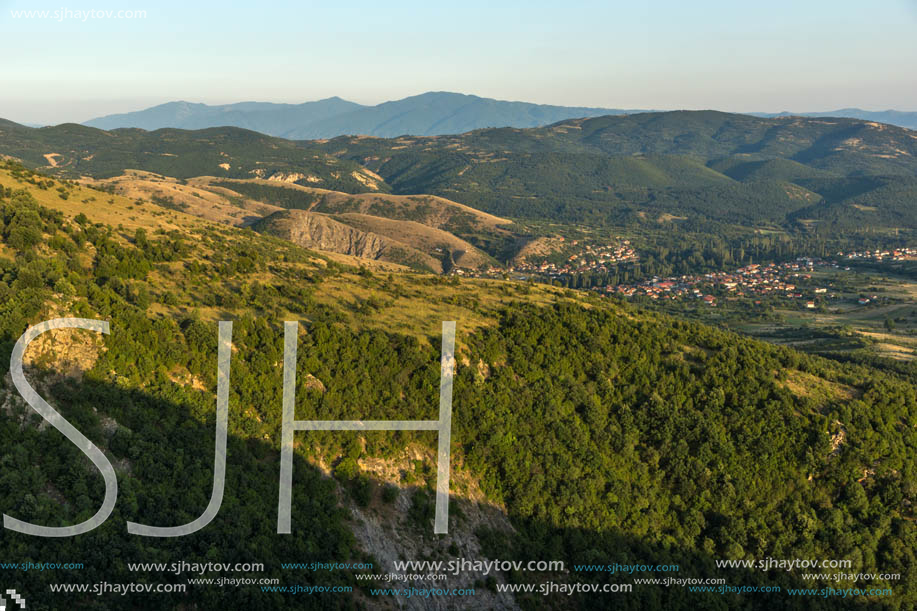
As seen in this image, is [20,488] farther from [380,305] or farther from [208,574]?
[380,305]

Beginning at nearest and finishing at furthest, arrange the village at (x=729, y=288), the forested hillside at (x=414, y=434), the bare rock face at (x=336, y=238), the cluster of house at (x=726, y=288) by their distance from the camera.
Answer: the forested hillside at (x=414, y=434)
the village at (x=729, y=288)
the cluster of house at (x=726, y=288)
the bare rock face at (x=336, y=238)

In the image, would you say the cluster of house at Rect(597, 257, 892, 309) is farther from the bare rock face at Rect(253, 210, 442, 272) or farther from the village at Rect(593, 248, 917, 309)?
the bare rock face at Rect(253, 210, 442, 272)

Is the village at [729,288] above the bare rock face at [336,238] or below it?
below

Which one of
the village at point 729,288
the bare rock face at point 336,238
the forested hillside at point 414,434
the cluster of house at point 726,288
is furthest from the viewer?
the bare rock face at point 336,238

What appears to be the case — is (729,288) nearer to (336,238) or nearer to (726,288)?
(726,288)

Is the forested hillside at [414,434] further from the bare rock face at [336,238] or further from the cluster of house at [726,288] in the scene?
the bare rock face at [336,238]

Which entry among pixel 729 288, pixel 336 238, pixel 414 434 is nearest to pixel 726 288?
pixel 729 288

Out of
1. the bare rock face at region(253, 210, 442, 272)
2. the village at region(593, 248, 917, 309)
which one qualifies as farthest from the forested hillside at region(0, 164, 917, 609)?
the bare rock face at region(253, 210, 442, 272)

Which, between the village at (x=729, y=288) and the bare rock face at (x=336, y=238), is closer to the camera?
the village at (x=729, y=288)

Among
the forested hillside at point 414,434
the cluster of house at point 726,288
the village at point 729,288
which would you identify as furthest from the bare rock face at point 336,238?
the forested hillside at point 414,434
